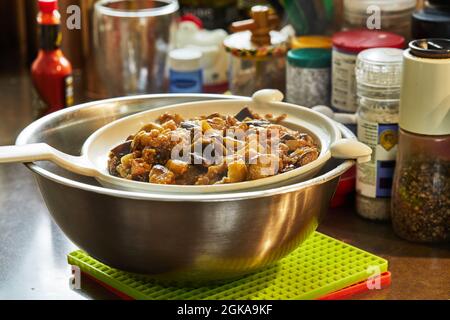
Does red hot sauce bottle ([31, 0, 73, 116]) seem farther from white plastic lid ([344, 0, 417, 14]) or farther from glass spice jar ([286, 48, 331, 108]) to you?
white plastic lid ([344, 0, 417, 14])

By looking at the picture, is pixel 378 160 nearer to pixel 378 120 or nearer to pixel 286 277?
pixel 378 120

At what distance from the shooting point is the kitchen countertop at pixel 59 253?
1095 mm

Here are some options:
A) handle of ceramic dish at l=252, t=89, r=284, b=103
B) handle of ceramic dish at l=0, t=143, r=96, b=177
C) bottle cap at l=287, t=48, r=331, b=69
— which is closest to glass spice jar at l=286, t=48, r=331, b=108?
bottle cap at l=287, t=48, r=331, b=69

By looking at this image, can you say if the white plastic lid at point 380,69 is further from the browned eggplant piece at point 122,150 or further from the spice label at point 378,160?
the browned eggplant piece at point 122,150

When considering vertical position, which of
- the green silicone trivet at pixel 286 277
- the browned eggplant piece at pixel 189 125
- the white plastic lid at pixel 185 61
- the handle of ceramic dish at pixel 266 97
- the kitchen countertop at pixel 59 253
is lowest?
the kitchen countertop at pixel 59 253

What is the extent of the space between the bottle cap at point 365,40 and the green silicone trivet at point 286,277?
35 centimetres

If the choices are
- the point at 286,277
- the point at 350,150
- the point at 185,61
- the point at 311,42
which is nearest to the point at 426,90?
the point at 350,150

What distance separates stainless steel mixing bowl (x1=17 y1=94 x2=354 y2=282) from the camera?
0.93m

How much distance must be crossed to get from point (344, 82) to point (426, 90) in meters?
0.28

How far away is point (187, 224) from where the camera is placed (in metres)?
0.94

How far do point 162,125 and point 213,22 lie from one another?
3.06 feet

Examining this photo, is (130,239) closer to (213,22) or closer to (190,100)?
(190,100)

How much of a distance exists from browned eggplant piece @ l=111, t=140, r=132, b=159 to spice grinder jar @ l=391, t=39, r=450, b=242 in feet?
1.19

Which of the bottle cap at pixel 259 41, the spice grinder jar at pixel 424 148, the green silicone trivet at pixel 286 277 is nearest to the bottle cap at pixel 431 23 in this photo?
the spice grinder jar at pixel 424 148
